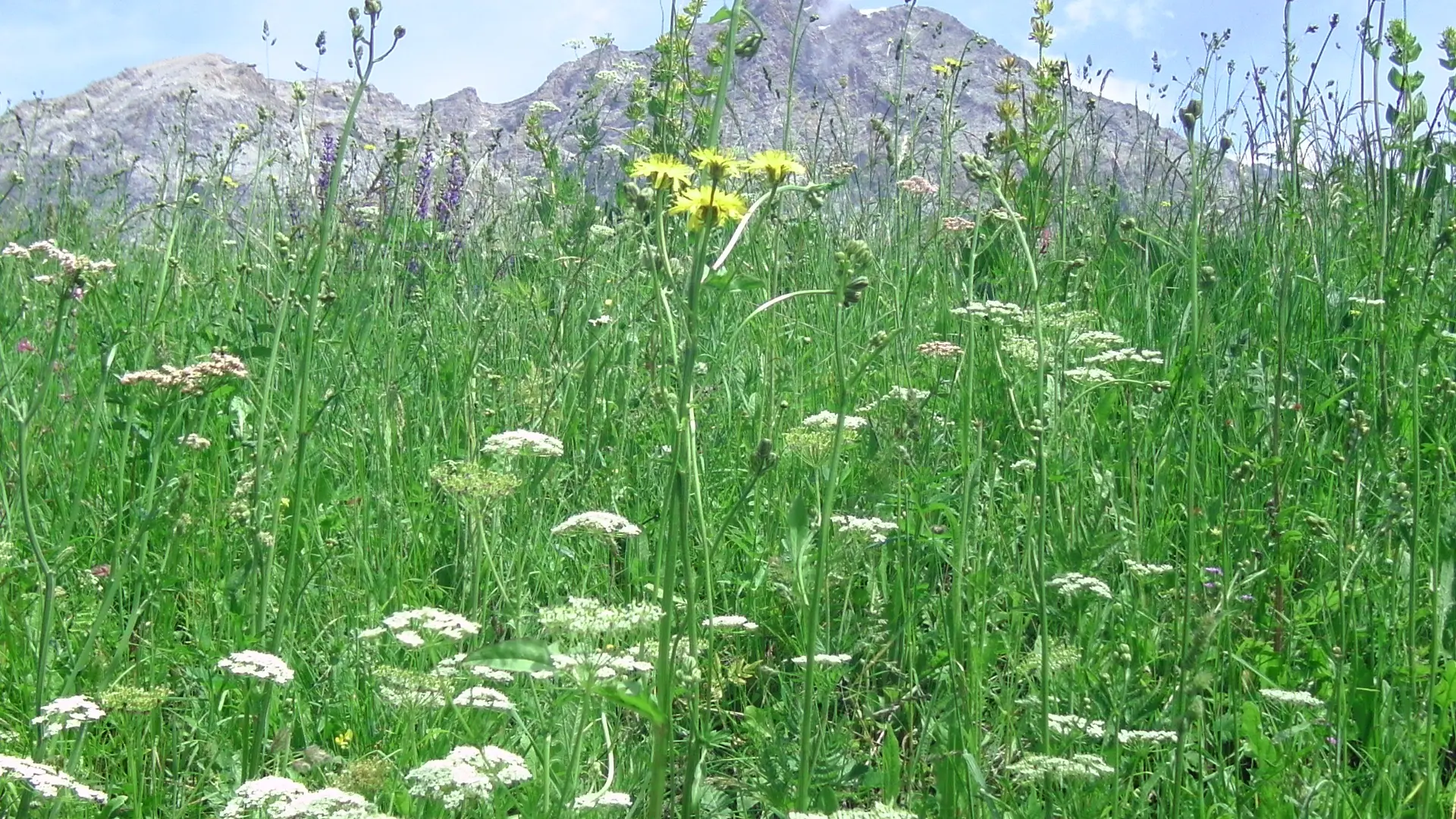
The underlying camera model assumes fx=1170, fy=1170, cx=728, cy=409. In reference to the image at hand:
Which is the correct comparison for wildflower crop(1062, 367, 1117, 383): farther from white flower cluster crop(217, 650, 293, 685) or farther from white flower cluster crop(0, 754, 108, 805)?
white flower cluster crop(0, 754, 108, 805)

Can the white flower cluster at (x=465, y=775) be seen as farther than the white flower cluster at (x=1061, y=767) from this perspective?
No

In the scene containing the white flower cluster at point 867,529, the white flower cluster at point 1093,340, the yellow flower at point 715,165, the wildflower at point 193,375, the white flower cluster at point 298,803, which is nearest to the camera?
the white flower cluster at point 298,803

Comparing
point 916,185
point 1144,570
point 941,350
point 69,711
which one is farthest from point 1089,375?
point 916,185

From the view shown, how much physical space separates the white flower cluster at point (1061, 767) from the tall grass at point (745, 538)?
0.6 inches

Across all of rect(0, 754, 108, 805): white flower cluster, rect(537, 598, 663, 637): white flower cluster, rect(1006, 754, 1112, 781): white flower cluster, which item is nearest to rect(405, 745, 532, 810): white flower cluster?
rect(537, 598, 663, 637): white flower cluster

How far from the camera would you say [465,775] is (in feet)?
3.47

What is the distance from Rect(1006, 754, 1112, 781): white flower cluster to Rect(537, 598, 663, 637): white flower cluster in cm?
42

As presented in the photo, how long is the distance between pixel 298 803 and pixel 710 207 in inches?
29.4

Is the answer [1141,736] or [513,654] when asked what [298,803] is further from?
[1141,736]

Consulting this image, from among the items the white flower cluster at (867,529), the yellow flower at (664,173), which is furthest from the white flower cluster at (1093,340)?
the yellow flower at (664,173)

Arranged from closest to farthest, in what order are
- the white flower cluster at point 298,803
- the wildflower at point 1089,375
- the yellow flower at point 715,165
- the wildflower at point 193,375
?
the white flower cluster at point 298,803
the yellow flower at point 715,165
the wildflower at point 193,375
the wildflower at point 1089,375

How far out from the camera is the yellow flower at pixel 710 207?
4.41 feet

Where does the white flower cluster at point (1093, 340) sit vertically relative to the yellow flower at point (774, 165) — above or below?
below

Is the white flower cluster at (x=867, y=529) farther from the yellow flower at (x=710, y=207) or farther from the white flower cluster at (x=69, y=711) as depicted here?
the white flower cluster at (x=69, y=711)
